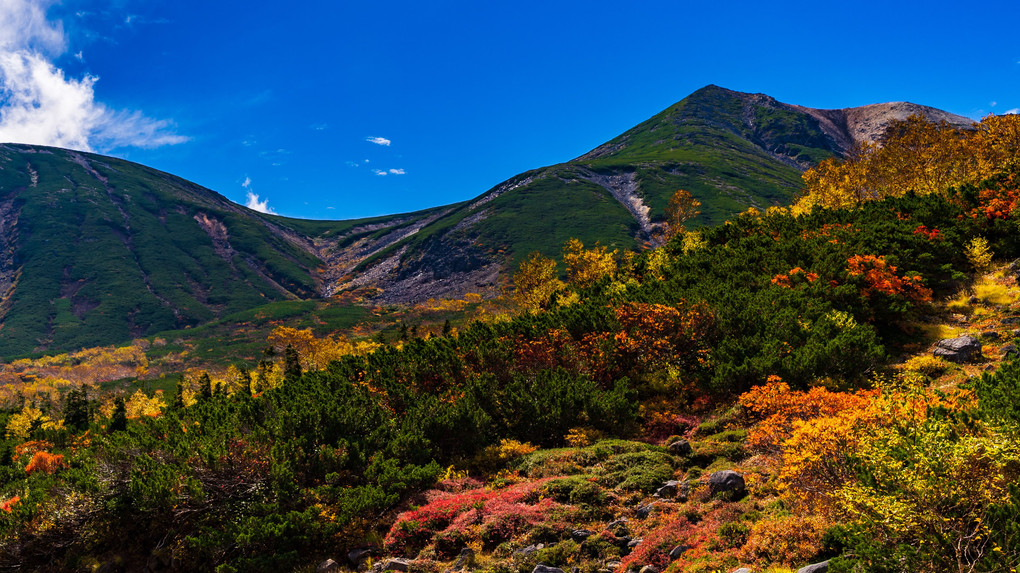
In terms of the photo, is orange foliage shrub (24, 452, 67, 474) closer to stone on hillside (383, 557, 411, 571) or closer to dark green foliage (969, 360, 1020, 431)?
stone on hillside (383, 557, 411, 571)

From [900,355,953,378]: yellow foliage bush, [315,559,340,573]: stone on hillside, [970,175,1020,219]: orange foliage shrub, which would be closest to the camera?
[315,559,340,573]: stone on hillside

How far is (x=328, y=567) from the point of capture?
12758 mm

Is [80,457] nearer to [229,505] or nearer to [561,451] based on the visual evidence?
[229,505]

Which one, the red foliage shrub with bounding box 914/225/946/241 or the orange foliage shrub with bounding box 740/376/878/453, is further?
the red foliage shrub with bounding box 914/225/946/241

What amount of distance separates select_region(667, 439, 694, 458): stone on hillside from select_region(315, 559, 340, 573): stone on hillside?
36.2ft

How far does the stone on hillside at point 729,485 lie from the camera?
1182 centimetres

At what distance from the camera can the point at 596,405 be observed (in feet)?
63.9

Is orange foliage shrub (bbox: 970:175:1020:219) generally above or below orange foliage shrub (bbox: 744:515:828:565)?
above

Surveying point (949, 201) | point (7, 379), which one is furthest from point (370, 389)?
point (7, 379)

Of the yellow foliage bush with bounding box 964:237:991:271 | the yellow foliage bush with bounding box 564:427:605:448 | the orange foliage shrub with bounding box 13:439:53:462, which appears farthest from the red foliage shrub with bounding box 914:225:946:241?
the orange foliage shrub with bounding box 13:439:53:462

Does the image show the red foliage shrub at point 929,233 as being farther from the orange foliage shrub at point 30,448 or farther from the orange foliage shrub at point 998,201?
the orange foliage shrub at point 30,448

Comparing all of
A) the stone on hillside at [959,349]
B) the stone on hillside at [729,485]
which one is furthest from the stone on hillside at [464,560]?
the stone on hillside at [959,349]

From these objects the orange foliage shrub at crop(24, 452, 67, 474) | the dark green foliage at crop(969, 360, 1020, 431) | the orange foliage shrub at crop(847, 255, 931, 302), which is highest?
the orange foliage shrub at crop(847, 255, 931, 302)

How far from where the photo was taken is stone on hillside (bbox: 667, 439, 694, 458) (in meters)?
15.7
